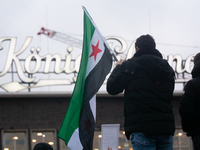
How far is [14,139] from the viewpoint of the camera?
1698 cm

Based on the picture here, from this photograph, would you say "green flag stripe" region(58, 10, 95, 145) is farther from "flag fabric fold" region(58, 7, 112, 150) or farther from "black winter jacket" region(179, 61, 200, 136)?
"black winter jacket" region(179, 61, 200, 136)

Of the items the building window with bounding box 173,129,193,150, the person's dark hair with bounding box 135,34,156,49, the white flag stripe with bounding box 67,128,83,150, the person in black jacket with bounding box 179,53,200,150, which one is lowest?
the building window with bounding box 173,129,193,150

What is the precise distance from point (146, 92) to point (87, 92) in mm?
1441

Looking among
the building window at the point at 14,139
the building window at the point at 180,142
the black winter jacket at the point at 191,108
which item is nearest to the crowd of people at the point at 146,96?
the black winter jacket at the point at 191,108

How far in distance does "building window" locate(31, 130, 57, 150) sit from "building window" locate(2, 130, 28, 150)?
38cm

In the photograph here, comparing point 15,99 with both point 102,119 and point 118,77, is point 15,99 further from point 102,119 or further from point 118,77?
point 118,77

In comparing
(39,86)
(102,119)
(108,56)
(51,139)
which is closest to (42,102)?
(39,86)

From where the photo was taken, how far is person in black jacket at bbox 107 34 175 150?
3109mm

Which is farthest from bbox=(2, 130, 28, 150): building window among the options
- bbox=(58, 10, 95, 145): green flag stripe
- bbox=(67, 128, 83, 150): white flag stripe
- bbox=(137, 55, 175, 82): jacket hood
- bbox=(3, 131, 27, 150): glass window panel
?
bbox=(137, 55, 175, 82): jacket hood

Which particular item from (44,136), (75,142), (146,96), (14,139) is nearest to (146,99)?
(146,96)

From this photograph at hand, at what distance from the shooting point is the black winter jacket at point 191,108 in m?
3.69

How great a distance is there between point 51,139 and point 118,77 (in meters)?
14.4

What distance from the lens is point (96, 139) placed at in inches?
690

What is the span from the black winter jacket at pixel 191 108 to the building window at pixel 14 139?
46.6 ft
